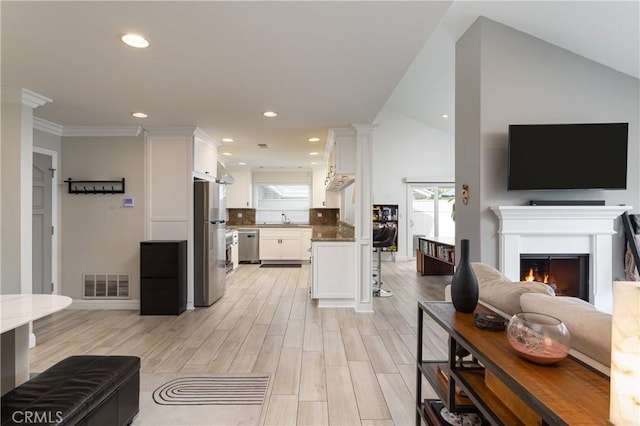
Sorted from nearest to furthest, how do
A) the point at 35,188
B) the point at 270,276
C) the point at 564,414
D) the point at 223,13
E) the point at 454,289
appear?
the point at 564,414 → the point at 454,289 → the point at 223,13 → the point at 35,188 → the point at 270,276

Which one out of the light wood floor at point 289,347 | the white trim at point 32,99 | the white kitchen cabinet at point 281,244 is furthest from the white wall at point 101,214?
the white kitchen cabinet at point 281,244

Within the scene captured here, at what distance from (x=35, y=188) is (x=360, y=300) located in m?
4.38

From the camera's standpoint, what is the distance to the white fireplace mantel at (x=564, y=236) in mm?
3289

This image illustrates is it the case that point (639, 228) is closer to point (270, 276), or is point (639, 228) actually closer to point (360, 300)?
point (360, 300)

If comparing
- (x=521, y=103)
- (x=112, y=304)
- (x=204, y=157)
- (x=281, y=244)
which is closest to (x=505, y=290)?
(x=521, y=103)

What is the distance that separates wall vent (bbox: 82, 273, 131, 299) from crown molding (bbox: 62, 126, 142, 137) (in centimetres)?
188

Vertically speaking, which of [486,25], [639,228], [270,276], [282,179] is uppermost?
[486,25]

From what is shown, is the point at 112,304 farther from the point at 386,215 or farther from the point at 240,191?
the point at 386,215

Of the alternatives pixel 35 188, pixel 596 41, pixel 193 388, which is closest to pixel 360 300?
pixel 193 388

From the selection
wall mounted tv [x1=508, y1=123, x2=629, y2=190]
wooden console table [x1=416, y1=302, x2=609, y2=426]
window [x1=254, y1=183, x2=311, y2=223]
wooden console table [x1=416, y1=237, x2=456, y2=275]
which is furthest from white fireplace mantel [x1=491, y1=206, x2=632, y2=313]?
window [x1=254, y1=183, x2=311, y2=223]

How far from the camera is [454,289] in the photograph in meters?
1.56

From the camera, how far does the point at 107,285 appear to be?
427 cm

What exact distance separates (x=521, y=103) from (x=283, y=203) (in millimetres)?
6306

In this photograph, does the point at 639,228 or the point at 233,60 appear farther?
the point at 639,228
